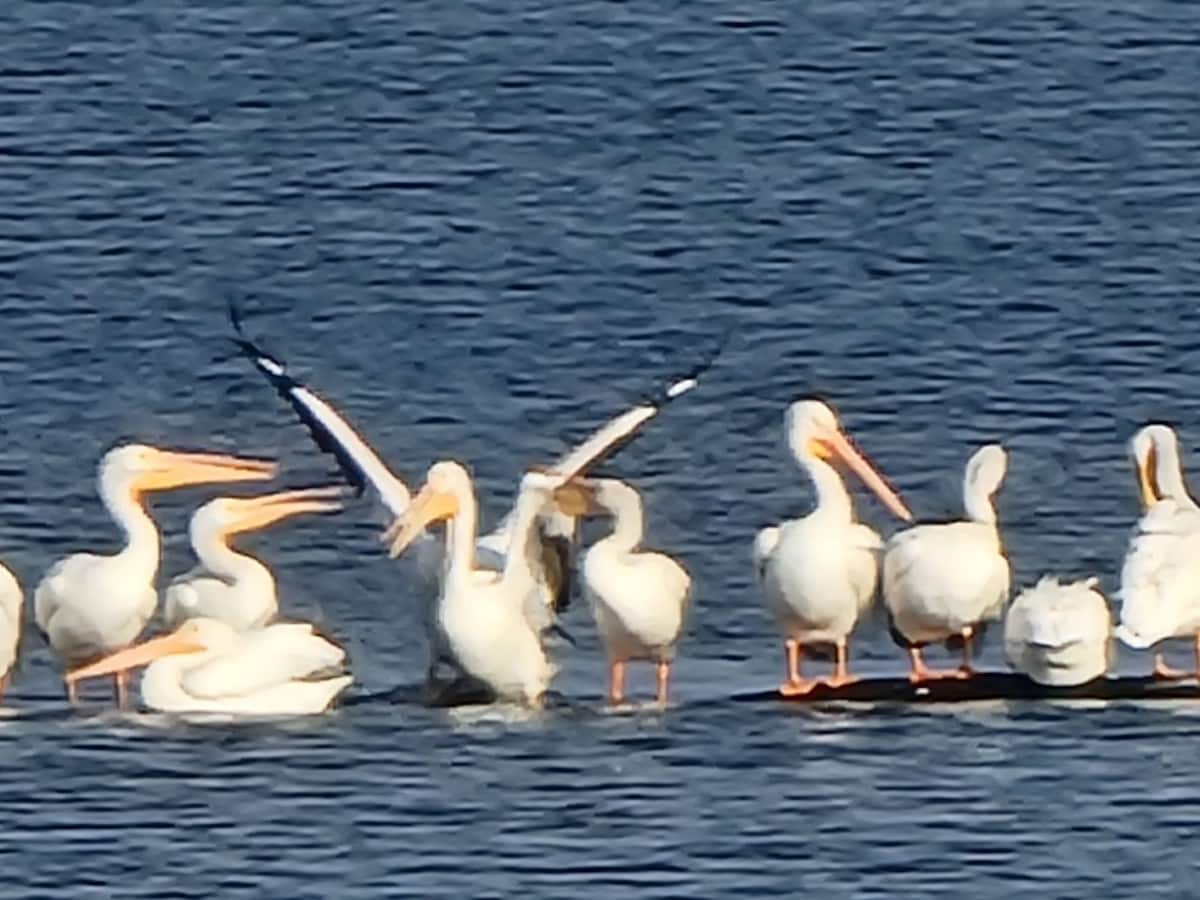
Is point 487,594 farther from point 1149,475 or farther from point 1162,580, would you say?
point 1149,475

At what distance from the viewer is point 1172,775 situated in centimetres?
2095

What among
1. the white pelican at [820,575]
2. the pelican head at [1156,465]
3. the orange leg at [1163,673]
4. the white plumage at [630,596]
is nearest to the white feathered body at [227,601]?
the white plumage at [630,596]

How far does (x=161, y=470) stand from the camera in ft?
76.9

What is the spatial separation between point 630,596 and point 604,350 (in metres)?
5.96

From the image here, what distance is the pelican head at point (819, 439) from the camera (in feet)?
76.0

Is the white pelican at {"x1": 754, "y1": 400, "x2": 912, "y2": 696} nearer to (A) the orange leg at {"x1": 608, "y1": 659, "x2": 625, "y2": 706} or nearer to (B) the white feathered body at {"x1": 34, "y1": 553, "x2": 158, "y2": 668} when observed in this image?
(A) the orange leg at {"x1": 608, "y1": 659, "x2": 625, "y2": 706}

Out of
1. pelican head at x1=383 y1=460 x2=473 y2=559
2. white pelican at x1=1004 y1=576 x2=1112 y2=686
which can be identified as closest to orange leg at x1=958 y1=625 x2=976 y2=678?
white pelican at x1=1004 y1=576 x2=1112 y2=686

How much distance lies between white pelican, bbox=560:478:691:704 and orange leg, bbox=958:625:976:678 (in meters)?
0.98

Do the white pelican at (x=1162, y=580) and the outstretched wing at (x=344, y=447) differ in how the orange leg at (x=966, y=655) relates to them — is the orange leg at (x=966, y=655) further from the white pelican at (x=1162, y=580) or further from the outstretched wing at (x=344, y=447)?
the outstretched wing at (x=344, y=447)

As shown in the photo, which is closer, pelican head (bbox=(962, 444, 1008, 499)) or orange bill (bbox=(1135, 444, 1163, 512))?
pelican head (bbox=(962, 444, 1008, 499))

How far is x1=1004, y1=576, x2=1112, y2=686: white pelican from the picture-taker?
70.9ft

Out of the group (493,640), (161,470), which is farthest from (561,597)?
(161,470)

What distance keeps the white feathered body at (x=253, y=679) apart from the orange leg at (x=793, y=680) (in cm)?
153

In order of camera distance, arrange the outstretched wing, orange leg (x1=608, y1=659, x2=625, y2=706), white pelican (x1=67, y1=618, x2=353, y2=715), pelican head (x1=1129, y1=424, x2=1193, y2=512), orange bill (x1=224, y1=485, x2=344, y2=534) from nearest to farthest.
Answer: white pelican (x1=67, y1=618, x2=353, y2=715), orange leg (x1=608, y1=659, x2=625, y2=706), orange bill (x1=224, y1=485, x2=344, y2=534), the outstretched wing, pelican head (x1=1129, y1=424, x2=1193, y2=512)
